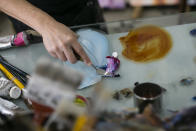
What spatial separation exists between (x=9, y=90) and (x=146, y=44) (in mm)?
461

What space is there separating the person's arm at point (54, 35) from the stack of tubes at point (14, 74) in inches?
4.6

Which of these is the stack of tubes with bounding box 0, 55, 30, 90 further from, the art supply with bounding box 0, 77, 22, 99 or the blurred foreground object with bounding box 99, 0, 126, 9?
the blurred foreground object with bounding box 99, 0, 126, 9

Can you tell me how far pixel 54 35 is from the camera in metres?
0.74

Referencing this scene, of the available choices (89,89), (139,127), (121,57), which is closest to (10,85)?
(89,89)

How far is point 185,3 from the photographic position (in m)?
2.07

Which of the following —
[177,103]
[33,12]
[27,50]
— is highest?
[33,12]

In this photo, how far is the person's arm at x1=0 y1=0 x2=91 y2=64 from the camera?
0.73m

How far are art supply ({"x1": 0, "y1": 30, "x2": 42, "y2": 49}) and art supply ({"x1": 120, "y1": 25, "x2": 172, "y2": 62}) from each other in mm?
323

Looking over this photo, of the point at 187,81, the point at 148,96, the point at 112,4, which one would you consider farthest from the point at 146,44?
the point at 112,4

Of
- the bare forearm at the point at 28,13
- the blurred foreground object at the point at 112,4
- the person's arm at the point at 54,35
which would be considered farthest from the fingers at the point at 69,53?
the blurred foreground object at the point at 112,4

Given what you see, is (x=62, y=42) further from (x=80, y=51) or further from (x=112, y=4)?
(x=112, y=4)

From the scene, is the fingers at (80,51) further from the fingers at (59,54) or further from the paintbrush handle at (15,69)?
the paintbrush handle at (15,69)

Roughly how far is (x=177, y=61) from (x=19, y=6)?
0.53 m

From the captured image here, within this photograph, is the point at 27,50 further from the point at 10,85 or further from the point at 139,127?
the point at 139,127
